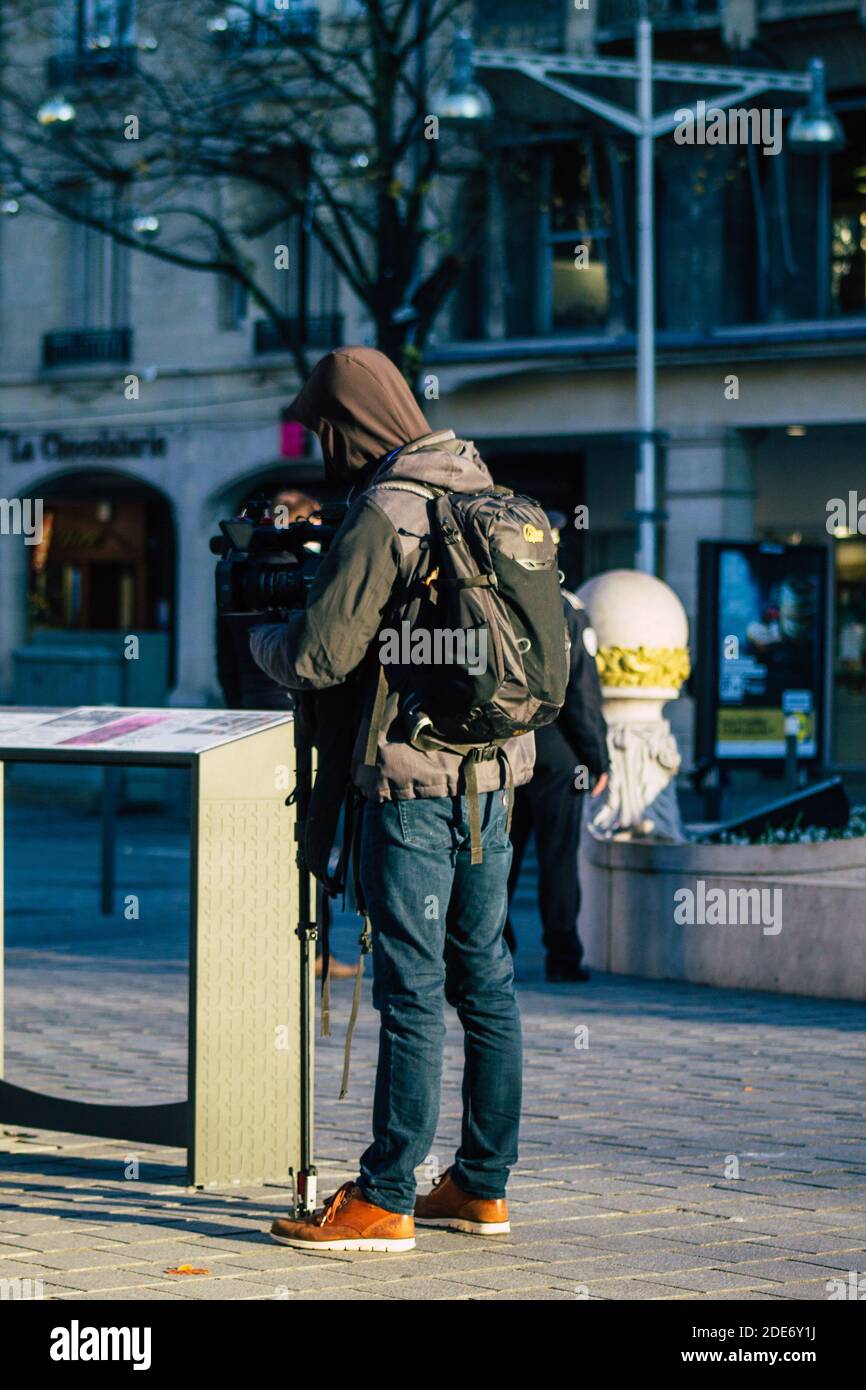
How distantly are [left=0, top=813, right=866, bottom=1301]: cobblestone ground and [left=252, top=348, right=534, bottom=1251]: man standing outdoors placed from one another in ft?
0.52

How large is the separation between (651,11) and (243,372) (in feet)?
23.8

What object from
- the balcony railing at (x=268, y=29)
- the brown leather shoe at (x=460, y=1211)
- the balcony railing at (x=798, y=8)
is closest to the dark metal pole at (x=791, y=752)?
the balcony railing at (x=268, y=29)

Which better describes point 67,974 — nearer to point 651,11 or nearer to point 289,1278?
point 289,1278

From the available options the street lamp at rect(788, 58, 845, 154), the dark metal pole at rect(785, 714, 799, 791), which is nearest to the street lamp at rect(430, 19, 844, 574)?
the street lamp at rect(788, 58, 845, 154)

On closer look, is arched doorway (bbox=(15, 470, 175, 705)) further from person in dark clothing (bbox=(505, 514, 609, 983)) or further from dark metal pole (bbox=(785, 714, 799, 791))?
person in dark clothing (bbox=(505, 514, 609, 983))

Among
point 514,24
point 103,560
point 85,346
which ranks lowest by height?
point 103,560

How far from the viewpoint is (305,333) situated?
2919 cm

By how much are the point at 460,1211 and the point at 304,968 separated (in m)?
0.67

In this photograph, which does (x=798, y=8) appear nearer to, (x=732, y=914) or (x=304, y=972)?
(x=732, y=914)

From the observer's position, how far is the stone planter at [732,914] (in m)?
9.40

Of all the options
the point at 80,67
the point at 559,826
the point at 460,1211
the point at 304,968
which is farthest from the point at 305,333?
the point at 460,1211

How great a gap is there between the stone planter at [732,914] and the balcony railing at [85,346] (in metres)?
22.0

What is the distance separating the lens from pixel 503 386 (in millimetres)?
27422
